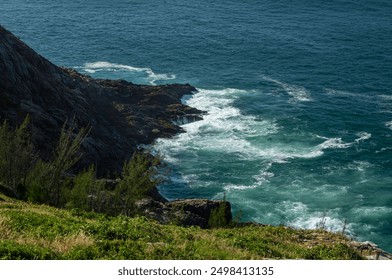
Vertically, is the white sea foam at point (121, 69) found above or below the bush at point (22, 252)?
below

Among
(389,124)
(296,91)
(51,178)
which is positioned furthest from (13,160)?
(296,91)

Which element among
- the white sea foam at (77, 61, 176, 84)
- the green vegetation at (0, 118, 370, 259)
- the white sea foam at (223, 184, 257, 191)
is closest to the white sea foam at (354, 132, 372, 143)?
the white sea foam at (223, 184, 257, 191)

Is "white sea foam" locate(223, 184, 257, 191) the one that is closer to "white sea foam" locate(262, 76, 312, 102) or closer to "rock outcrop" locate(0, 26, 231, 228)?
"rock outcrop" locate(0, 26, 231, 228)

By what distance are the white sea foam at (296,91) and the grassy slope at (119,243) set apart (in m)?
94.5

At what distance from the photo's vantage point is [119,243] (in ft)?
79.5

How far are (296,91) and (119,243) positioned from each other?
113489 mm

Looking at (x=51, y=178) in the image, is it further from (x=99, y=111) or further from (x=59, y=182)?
(x=99, y=111)

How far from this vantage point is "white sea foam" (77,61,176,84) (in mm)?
143125

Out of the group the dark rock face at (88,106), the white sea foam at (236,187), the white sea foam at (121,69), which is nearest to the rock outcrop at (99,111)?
the dark rock face at (88,106)

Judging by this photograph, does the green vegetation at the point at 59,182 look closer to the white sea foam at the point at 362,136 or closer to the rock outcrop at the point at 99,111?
the rock outcrop at the point at 99,111

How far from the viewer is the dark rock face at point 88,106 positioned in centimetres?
8081

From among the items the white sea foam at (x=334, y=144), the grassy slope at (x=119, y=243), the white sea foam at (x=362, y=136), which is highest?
the grassy slope at (x=119, y=243)

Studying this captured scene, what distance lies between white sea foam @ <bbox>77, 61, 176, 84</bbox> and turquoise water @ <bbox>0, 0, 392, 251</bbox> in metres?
0.34

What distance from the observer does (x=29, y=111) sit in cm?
8006
